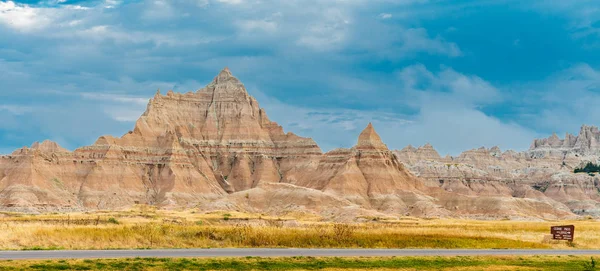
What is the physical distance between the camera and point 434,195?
19662 cm

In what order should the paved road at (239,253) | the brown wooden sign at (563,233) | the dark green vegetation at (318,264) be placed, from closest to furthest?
the dark green vegetation at (318,264) < the paved road at (239,253) < the brown wooden sign at (563,233)

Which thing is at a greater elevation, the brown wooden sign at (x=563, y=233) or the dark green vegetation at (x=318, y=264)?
the brown wooden sign at (x=563, y=233)

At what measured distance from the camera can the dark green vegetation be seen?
32.0m

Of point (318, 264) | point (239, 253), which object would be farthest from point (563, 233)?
point (239, 253)

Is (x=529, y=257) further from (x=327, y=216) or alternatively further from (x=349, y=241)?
(x=327, y=216)

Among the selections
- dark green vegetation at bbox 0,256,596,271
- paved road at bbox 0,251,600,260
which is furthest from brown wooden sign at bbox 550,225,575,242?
dark green vegetation at bbox 0,256,596,271

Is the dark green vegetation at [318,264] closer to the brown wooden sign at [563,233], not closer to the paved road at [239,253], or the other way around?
the paved road at [239,253]

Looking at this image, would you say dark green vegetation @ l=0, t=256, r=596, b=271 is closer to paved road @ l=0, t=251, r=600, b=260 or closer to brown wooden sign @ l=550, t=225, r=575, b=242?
paved road @ l=0, t=251, r=600, b=260

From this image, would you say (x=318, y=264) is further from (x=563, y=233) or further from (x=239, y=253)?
A: (x=563, y=233)

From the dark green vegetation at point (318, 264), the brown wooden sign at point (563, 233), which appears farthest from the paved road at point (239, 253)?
the brown wooden sign at point (563, 233)

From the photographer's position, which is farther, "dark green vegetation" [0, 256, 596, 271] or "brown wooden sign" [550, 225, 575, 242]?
"brown wooden sign" [550, 225, 575, 242]

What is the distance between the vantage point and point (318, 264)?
3503 cm

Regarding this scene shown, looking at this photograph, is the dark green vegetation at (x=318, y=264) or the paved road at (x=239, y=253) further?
the paved road at (x=239, y=253)

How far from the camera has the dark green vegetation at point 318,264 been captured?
32.0 metres
